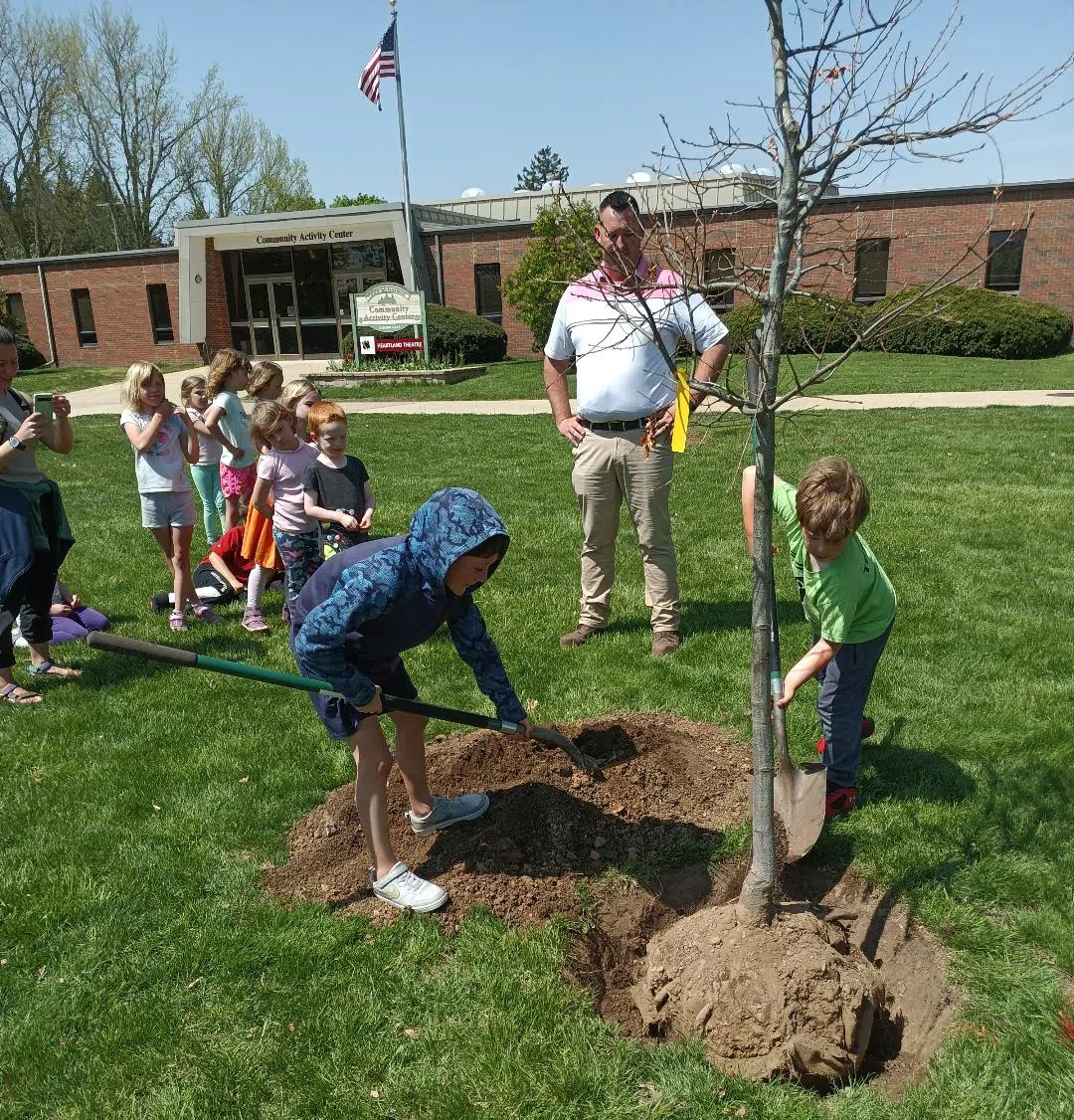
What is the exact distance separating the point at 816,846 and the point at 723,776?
581 mm

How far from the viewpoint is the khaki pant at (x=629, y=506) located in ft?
17.2

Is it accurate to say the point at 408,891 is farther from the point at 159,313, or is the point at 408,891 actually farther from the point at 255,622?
the point at 159,313

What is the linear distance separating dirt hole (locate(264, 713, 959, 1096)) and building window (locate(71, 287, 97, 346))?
3144 centimetres

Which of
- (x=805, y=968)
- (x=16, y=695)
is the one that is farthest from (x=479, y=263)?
(x=805, y=968)

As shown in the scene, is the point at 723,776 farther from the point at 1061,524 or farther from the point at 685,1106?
the point at 1061,524

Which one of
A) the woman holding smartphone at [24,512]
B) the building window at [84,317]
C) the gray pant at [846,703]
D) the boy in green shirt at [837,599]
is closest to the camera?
the boy in green shirt at [837,599]

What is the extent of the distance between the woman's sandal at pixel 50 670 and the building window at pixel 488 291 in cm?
2292

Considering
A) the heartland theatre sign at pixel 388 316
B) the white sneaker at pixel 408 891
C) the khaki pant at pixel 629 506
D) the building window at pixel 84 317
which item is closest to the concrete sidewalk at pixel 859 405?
the heartland theatre sign at pixel 388 316

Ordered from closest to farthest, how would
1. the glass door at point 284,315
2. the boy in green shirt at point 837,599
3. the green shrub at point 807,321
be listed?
the green shrub at point 807,321
the boy in green shirt at point 837,599
the glass door at point 284,315

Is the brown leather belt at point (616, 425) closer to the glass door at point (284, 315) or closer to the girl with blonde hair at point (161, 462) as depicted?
the girl with blonde hair at point (161, 462)

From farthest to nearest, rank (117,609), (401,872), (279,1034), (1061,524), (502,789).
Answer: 1. (1061,524)
2. (117,609)
3. (502,789)
4. (401,872)
5. (279,1034)

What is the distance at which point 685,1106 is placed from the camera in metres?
2.51

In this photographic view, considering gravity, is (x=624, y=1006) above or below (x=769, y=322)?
below

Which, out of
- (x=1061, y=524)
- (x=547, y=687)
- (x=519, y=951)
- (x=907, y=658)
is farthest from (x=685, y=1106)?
(x=1061, y=524)
